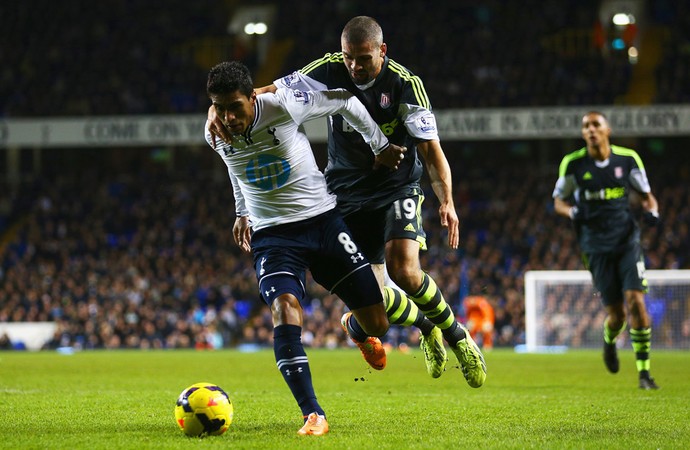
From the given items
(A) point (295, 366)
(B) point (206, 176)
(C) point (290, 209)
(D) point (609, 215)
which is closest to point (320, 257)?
(C) point (290, 209)

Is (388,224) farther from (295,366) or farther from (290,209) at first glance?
(295,366)

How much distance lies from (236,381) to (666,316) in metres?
12.5

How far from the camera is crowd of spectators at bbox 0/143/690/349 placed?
984 inches

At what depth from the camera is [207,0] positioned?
35.9m

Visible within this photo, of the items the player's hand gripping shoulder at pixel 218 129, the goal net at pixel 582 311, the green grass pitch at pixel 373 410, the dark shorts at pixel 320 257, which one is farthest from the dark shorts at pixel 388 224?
the goal net at pixel 582 311

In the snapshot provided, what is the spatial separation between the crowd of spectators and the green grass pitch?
11.8 meters

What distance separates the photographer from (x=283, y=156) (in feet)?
19.8

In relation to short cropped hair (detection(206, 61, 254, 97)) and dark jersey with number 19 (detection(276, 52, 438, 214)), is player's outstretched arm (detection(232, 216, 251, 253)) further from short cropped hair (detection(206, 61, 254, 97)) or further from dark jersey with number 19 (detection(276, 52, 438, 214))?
short cropped hair (detection(206, 61, 254, 97))

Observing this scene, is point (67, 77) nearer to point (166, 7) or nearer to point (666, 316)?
point (166, 7)

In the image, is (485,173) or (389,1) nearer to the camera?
(485,173)

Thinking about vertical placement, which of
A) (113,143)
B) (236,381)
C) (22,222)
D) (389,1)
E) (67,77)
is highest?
(389,1)

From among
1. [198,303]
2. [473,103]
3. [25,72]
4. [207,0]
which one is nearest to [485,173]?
[473,103]

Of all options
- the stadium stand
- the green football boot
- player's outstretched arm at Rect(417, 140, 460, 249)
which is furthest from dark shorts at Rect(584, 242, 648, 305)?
the stadium stand

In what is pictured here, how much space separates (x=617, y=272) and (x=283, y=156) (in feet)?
17.9
